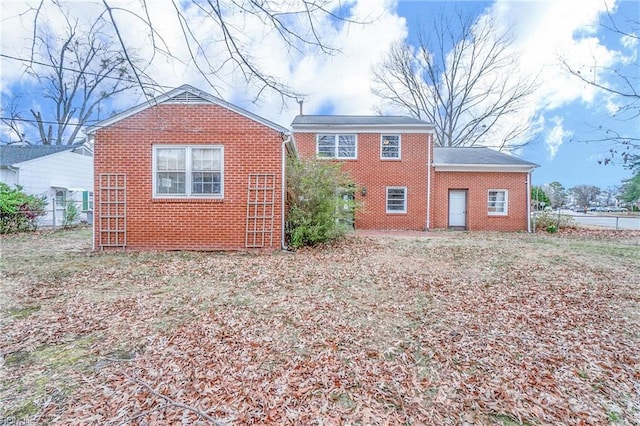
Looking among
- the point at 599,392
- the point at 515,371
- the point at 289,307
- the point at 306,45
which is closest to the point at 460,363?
the point at 515,371

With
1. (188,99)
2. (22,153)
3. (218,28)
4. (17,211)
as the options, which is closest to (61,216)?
(22,153)

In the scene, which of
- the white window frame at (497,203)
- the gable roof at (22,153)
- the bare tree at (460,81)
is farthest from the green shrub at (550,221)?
the gable roof at (22,153)

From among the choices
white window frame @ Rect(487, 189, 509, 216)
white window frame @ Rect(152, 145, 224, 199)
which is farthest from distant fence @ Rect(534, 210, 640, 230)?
white window frame @ Rect(152, 145, 224, 199)

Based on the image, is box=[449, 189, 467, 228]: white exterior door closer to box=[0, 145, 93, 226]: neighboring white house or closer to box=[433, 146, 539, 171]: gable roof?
box=[433, 146, 539, 171]: gable roof

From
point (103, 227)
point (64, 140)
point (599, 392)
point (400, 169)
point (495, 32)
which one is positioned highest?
point (495, 32)

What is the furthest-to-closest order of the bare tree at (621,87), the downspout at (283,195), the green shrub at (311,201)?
the green shrub at (311,201)
the downspout at (283,195)
the bare tree at (621,87)

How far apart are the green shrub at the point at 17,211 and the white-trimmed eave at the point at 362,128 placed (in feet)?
36.9

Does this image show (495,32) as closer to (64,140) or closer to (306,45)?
(306,45)

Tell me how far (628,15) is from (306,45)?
14.1 ft

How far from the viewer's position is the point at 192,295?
4.75m

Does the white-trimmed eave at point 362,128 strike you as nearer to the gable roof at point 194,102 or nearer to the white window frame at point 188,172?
the gable roof at point 194,102

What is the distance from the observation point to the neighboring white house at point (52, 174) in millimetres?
15156

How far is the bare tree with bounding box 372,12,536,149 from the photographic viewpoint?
71.3ft

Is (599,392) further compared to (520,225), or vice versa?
(520,225)
